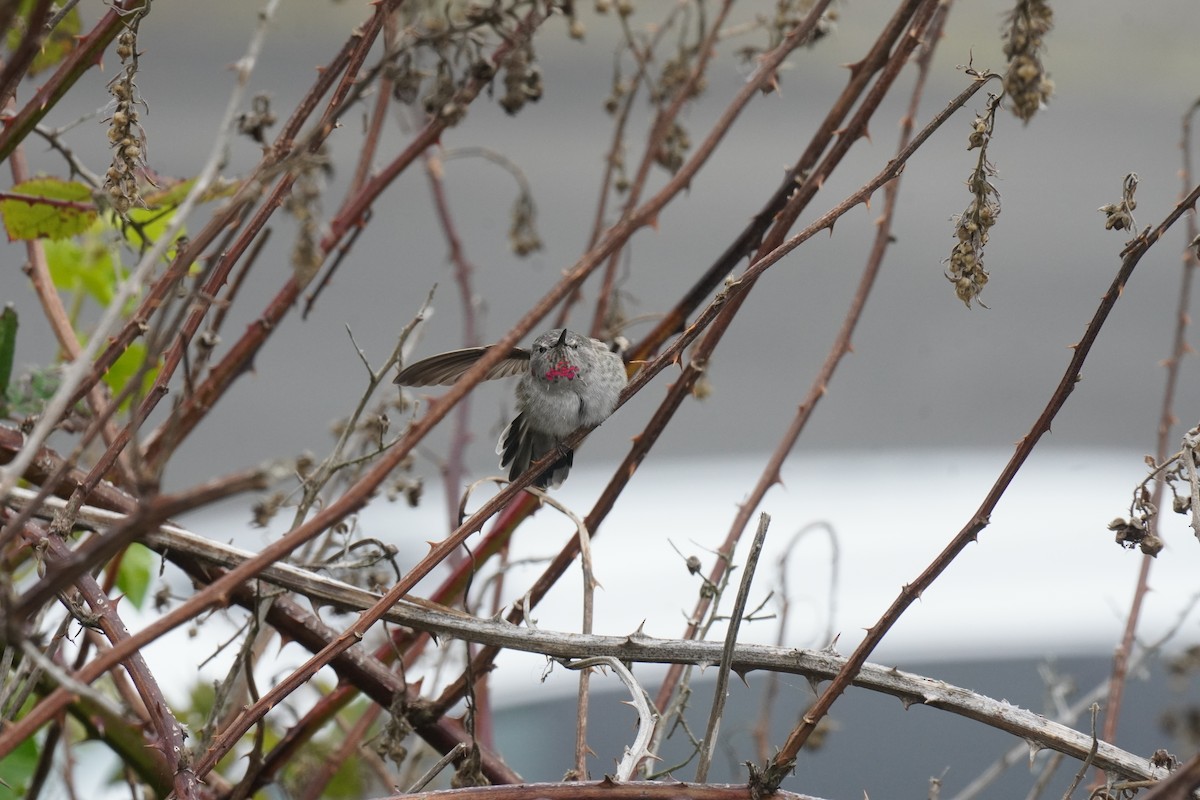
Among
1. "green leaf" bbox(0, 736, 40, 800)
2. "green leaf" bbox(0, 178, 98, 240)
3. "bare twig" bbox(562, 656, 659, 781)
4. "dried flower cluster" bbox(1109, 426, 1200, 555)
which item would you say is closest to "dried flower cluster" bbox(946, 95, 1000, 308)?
"dried flower cluster" bbox(1109, 426, 1200, 555)

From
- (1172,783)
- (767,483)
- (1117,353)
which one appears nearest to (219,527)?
(767,483)

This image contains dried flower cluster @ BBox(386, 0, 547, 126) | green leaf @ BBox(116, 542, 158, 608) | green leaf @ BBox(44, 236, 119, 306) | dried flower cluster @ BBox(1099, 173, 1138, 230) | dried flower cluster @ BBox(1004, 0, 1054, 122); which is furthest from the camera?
green leaf @ BBox(44, 236, 119, 306)

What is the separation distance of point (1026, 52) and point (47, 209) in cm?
168

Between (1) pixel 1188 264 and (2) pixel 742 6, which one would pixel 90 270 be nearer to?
(1) pixel 1188 264

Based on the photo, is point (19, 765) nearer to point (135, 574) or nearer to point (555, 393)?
point (135, 574)

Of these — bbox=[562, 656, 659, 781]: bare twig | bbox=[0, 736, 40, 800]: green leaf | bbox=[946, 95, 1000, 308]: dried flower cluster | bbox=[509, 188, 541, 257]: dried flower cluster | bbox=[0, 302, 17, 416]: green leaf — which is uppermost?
bbox=[509, 188, 541, 257]: dried flower cluster

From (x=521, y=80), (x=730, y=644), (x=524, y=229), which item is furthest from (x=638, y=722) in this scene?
(x=524, y=229)

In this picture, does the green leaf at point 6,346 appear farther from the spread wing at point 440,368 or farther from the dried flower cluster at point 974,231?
the dried flower cluster at point 974,231

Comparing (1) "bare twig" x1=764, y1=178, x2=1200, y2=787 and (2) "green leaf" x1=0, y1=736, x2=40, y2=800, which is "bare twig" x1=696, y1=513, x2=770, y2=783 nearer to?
(1) "bare twig" x1=764, y1=178, x2=1200, y2=787

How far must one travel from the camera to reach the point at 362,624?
5.08ft

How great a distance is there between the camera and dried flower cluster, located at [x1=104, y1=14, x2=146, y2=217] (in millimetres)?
1642

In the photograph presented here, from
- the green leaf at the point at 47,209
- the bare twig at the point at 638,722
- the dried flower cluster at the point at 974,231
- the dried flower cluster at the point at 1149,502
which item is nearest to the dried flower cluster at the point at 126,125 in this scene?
the green leaf at the point at 47,209

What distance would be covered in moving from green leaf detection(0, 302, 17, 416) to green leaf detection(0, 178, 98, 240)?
0.17 m

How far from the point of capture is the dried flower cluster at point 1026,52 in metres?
1.90
